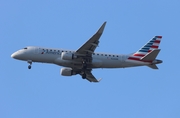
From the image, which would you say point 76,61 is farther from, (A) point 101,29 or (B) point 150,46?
(B) point 150,46

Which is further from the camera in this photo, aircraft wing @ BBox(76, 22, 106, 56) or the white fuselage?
the white fuselage

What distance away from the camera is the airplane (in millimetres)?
72938

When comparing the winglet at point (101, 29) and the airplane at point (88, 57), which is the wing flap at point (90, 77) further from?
the winglet at point (101, 29)

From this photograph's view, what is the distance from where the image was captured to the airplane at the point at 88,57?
72.9 m

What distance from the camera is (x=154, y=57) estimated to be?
234ft

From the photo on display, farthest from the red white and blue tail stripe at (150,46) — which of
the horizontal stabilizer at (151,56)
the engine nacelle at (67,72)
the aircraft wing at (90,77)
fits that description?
the engine nacelle at (67,72)

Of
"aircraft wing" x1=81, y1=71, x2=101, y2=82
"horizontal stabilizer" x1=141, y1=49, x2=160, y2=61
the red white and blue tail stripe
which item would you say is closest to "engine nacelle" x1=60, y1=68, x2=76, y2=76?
"aircraft wing" x1=81, y1=71, x2=101, y2=82

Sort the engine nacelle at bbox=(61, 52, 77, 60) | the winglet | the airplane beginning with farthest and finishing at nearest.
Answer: the airplane < the engine nacelle at bbox=(61, 52, 77, 60) < the winglet

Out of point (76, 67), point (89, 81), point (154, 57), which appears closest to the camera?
point (154, 57)

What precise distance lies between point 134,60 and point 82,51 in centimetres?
899

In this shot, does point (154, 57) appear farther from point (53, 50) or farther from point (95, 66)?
point (53, 50)

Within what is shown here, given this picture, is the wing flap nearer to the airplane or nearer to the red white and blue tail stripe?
the airplane

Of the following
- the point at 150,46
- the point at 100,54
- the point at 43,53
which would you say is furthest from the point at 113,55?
the point at 43,53

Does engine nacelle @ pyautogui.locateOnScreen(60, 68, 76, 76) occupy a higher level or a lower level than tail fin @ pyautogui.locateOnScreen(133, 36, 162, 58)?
lower
